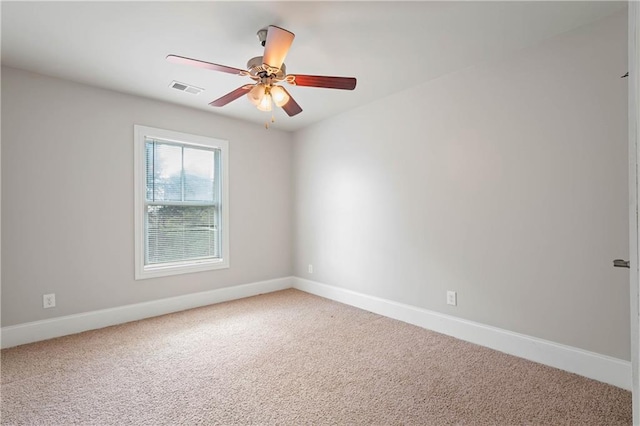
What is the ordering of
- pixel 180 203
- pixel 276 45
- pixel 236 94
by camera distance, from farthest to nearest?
pixel 180 203, pixel 236 94, pixel 276 45

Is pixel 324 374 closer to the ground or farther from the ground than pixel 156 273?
closer to the ground

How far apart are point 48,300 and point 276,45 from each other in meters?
3.13

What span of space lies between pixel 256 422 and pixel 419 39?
2824 mm

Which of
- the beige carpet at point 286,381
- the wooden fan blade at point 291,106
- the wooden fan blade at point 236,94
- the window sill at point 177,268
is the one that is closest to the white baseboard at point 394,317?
the beige carpet at point 286,381

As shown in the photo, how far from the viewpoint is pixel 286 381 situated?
7.22 ft

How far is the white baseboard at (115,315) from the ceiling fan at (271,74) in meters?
2.54

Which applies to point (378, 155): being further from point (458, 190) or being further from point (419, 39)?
point (419, 39)

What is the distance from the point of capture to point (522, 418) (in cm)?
180

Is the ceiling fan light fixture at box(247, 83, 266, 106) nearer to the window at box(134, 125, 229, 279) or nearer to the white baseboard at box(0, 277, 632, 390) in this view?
the window at box(134, 125, 229, 279)

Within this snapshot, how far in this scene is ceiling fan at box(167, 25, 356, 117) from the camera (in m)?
1.99

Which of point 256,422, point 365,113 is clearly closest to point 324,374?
point 256,422

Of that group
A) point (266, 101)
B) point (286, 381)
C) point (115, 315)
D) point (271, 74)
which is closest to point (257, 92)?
point (266, 101)

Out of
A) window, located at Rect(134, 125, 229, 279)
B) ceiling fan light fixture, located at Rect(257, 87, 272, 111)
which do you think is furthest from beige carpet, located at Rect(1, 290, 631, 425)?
ceiling fan light fixture, located at Rect(257, 87, 272, 111)

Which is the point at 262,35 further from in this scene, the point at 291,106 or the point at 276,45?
the point at 291,106
